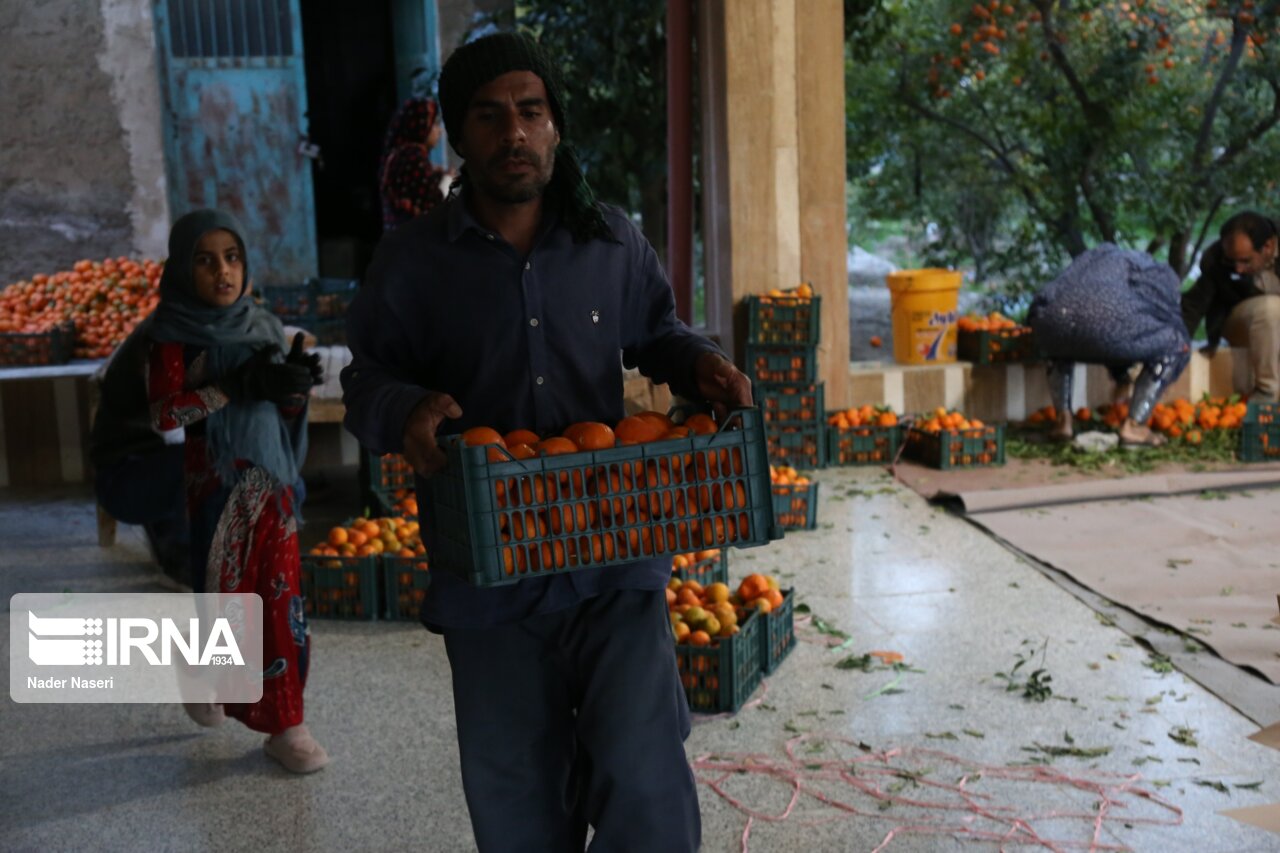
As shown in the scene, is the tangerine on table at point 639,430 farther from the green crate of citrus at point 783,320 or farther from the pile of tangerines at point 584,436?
the green crate of citrus at point 783,320

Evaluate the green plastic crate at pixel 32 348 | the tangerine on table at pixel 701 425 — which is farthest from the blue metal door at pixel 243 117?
the tangerine on table at pixel 701 425

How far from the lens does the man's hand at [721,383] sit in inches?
98.2

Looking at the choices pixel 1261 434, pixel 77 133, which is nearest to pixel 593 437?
pixel 1261 434

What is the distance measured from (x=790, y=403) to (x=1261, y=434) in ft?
8.63

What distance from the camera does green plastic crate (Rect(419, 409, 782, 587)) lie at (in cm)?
223

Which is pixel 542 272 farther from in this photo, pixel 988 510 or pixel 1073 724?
pixel 988 510

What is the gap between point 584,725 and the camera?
8.39 ft

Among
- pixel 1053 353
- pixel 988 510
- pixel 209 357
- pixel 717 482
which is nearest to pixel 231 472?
pixel 209 357

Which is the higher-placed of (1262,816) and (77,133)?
(77,133)

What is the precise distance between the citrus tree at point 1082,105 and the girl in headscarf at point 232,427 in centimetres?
682

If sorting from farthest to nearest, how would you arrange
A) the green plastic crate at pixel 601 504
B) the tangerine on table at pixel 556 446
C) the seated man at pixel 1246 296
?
the seated man at pixel 1246 296 < the tangerine on table at pixel 556 446 < the green plastic crate at pixel 601 504

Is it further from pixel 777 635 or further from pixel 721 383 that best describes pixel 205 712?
pixel 721 383

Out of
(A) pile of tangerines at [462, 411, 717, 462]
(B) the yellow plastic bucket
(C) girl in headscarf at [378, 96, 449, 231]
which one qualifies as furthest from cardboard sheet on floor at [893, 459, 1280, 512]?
(A) pile of tangerines at [462, 411, 717, 462]

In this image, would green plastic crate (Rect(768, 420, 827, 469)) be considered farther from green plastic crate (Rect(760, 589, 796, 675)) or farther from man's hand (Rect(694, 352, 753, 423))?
man's hand (Rect(694, 352, 753, 423))
